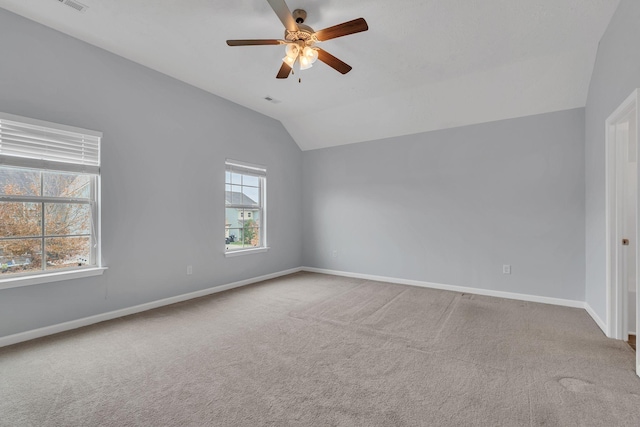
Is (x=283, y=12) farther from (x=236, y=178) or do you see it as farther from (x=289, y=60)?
(x=236, y=178)

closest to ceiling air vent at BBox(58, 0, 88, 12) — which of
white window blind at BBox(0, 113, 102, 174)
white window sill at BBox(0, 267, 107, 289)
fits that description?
white window blind at BBox(0, 113, 102, 174)

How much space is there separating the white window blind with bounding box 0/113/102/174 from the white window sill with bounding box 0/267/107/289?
3.43 feet

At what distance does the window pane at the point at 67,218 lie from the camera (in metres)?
2.84

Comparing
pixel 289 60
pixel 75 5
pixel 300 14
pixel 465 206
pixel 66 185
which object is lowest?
pixel 465 206

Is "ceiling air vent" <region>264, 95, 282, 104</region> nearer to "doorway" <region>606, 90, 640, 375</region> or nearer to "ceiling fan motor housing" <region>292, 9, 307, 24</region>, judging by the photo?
"ceiling fan motor housing" <region>292, 9, 307, 24</region>

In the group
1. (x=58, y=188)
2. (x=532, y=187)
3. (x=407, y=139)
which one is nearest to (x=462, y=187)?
(x=532, y=187)

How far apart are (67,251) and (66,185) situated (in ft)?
2.28

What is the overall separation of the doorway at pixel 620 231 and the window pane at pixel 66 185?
208 inches

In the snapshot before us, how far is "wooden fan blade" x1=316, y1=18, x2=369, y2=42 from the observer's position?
7.04ft

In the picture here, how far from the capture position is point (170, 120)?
3725 mm

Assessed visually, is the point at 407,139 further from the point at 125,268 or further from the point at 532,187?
the point at 125,268

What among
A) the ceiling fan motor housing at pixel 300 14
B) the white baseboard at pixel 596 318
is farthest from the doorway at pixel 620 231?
the ceiling fan motor housing at pixel 300 14

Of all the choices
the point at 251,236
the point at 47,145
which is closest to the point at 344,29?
the point at 47,145

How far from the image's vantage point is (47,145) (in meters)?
2.77
